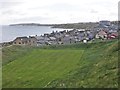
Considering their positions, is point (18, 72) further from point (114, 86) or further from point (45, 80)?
point (114, 86)

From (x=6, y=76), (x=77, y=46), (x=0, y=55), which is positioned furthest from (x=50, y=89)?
(x=77, y=46)

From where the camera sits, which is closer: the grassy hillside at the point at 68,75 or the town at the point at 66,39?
the grassy hillside at the point at 68,75

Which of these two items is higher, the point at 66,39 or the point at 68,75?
the point at 68,75

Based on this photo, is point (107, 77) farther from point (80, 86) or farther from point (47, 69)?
point (47, 69)

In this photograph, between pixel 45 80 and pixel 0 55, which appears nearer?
pixel 45 80

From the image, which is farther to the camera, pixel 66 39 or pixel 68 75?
pixel 66 39

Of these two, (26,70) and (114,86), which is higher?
(114,86)

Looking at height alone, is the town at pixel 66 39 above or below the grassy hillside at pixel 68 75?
below

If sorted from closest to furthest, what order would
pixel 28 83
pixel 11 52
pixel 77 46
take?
pixel 28 83 → pixel 11 52 → pixel 77 46

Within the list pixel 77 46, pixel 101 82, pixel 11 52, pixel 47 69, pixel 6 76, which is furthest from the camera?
pixel 77 46

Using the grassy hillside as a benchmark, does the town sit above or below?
below

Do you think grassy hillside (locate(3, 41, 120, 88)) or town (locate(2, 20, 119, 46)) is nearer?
grassy hillside (locate(3, 41, 120, 88))
